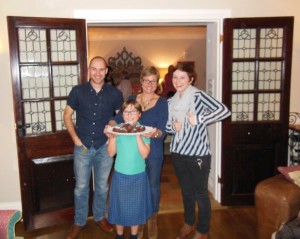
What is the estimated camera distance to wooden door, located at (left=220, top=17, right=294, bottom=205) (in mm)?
3336

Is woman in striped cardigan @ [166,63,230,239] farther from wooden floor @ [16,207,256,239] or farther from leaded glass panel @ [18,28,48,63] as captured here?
leaded glass panel @ [18,28,48,63]

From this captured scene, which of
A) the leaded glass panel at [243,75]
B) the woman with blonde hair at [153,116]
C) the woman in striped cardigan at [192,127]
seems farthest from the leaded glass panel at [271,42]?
the woman with blonde hair at [153,116]

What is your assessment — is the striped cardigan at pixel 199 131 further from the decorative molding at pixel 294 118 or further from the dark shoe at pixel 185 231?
the decorative molding at pixel 294 118

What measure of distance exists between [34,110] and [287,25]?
8.41 feet

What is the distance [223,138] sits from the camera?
3439mm

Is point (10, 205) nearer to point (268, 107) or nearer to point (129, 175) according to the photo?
point (129, 175)

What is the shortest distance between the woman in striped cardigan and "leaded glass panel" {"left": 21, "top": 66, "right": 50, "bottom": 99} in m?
1.22

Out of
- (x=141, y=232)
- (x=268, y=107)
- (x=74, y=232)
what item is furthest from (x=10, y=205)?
(x=268, y=107)

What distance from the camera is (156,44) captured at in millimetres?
8336

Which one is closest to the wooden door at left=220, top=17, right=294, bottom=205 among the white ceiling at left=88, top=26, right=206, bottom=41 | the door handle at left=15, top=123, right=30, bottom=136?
the door handle at left=15, top=123, right=30, bottom=136

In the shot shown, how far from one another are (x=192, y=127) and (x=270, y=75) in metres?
1.38

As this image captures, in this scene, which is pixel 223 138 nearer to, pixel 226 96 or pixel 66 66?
pixel 226 96

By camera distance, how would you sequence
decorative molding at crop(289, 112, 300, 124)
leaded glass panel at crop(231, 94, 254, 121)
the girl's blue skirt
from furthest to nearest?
decorative molding at crop(289, 112, 300, 124) < leaded glass panel at crop(231, 94, 254, 121) < the girl's blue skirt

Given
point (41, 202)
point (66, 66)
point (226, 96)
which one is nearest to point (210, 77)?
point (226, 96)
